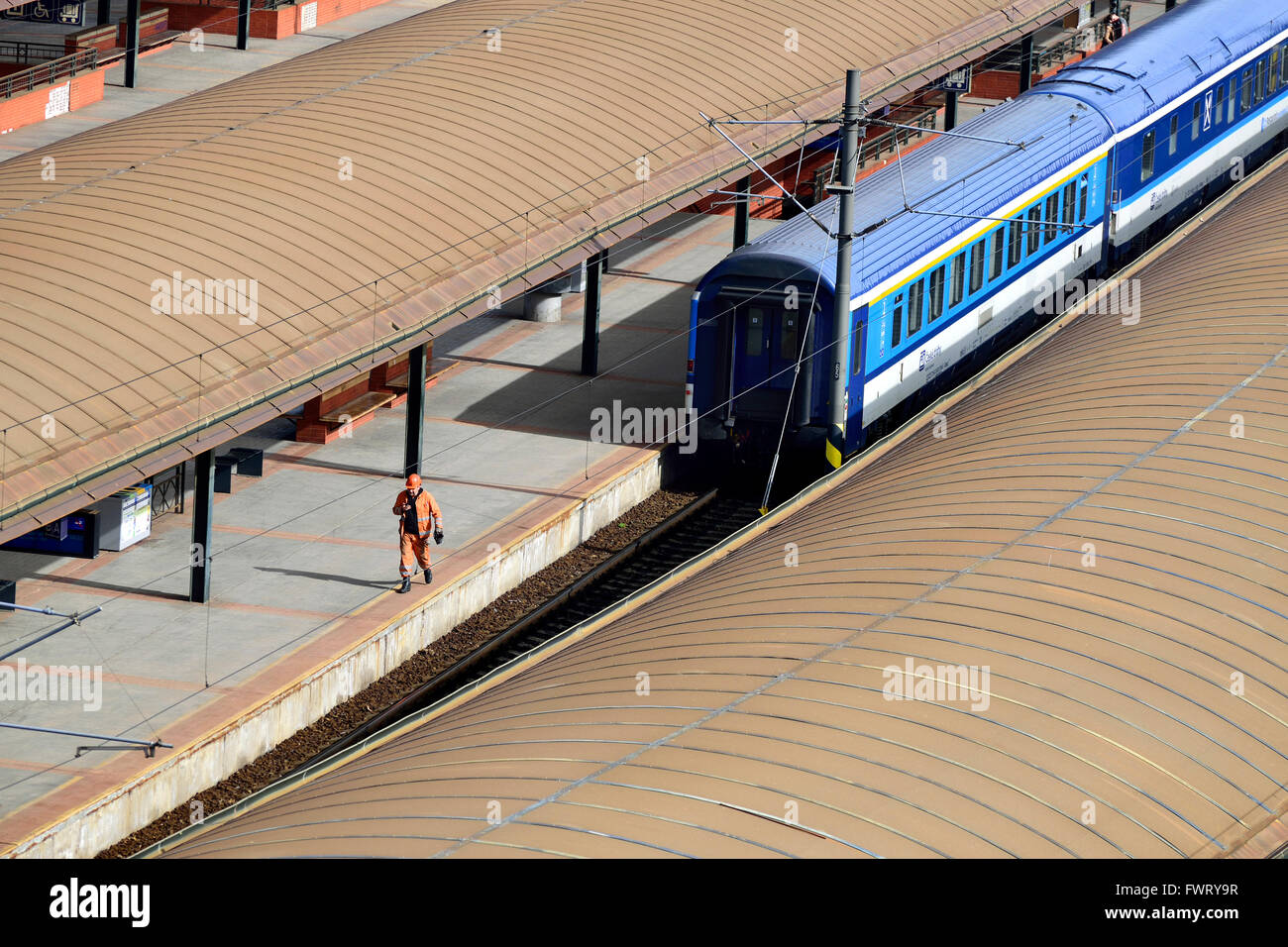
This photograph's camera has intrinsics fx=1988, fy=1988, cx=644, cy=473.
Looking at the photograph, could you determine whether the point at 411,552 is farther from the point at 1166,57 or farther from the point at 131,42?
the point at 131,42

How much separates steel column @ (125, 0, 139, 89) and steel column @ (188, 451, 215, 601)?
72.3 ft

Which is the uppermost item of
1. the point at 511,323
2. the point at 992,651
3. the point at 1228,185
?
the point at 1228,185

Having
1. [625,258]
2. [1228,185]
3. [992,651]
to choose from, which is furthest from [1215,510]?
[1228,185]

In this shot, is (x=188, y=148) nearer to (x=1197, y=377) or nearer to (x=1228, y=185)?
(x=1197, y=377)

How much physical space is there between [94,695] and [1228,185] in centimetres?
2603

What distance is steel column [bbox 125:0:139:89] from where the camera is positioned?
40625 millimetres

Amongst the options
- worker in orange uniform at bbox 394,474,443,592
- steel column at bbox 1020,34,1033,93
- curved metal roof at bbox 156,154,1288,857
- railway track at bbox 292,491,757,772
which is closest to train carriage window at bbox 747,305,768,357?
railway track at bbox 292,491,757,772

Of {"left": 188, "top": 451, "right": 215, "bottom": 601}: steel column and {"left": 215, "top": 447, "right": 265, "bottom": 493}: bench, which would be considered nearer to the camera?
{"left": 188, "top": 451, "right": 215, "bottom": 601}: steel column

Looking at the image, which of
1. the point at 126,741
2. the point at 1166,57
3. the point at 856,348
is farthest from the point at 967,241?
the point at 126,741

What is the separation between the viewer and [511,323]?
1249 inches

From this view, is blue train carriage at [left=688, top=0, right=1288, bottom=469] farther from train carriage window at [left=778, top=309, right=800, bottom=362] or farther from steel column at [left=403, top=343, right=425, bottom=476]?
steel column at [left=403, top=343, right=425, bottom=476]

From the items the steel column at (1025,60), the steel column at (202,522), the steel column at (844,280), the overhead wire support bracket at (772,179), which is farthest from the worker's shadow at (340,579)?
the steel column at (1025,60)

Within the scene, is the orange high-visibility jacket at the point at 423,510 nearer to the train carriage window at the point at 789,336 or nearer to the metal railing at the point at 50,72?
the train carriage window at the point at 789,336

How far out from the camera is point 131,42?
134ft
